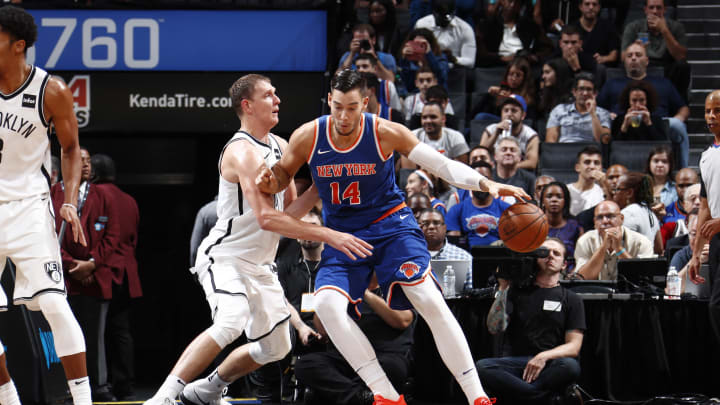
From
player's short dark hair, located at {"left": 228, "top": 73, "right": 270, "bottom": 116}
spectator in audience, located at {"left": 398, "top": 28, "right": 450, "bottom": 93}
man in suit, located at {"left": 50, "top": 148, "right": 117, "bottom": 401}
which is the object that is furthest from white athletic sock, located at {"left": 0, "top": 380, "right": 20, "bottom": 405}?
spectator in audience, located at {"left": 398, "top": 28, "right": 450, "bottom": 93}

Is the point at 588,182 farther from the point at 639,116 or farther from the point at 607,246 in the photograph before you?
the point at 607,246

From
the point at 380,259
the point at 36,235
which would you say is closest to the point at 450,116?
the point at 380,259

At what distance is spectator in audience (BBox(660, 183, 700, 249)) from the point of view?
338 inches

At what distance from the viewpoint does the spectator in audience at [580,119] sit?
411 inches

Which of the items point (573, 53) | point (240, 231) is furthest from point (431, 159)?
point (573, 53)

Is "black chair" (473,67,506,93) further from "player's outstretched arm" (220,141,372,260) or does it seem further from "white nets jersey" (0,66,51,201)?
"white nets jersey" (0,66,51,201)

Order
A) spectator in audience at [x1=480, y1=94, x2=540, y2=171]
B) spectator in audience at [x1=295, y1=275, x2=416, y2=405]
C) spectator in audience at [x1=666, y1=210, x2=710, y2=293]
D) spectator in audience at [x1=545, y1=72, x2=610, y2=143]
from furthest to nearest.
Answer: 1. spectator in audience at [x1=545, y1=72, x2=610, y2=143]
2. spectator in audience at [x1=480, y1=94, x2=540, y2=171]
3. spectator in audience at [x1=666, y1=210, x2=710, y2=293]
4. spectator in audience at [x1=295, y1=275, x2=416, y2=405]

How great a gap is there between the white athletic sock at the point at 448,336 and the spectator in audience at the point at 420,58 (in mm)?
6206

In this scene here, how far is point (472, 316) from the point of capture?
755 cm

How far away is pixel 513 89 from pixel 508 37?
1574mm

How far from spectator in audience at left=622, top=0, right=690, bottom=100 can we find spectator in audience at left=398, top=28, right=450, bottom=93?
7.97ft

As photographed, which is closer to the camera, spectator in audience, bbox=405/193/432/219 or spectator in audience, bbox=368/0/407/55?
spectator in audience, bbox=405/193/432/219

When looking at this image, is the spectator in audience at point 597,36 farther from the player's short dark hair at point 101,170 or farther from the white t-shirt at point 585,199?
the player's short dark hair at point 101,170

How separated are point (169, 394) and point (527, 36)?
795 cm
